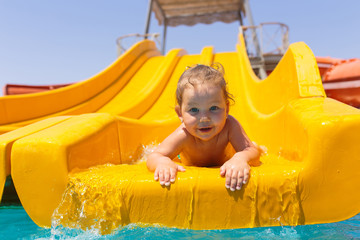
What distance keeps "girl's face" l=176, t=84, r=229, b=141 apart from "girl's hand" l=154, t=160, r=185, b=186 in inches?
13.4

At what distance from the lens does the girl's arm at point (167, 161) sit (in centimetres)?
146

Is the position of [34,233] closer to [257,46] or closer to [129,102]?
[129,102]

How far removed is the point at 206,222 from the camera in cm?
A: 146

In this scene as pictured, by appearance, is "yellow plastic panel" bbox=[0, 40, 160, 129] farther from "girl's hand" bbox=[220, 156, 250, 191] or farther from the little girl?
"girl's hand" bbox=[220, 156, 250, 191]

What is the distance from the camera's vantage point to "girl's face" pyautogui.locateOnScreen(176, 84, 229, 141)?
5.75 ft

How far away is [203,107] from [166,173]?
1.58ft

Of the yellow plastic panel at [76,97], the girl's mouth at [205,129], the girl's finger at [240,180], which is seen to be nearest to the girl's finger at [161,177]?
the girl's finger at [240,180]

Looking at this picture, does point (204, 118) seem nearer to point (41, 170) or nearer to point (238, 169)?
point (238, 169)

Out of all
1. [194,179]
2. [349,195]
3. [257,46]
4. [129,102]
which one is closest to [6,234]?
[194,179]

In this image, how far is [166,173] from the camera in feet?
4.83

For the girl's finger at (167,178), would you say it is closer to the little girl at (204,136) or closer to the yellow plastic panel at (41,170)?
the little girl at (204,136)

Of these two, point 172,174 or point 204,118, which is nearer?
point 172,174

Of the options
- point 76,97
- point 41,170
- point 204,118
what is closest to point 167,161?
point 204,118

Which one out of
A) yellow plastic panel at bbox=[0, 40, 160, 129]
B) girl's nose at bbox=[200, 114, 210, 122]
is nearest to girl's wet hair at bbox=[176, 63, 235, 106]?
girl's nose at bbox=[200, 114, 210, 122]
